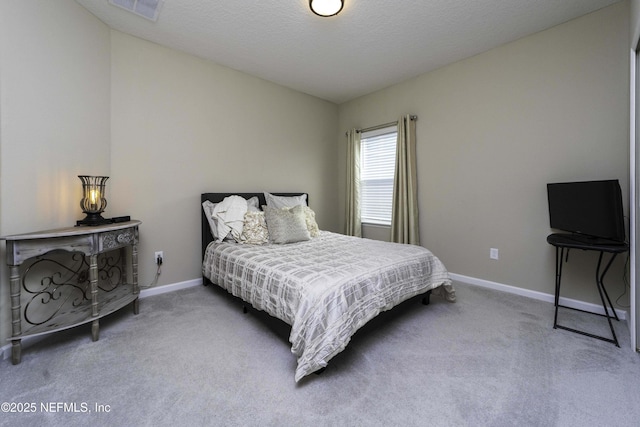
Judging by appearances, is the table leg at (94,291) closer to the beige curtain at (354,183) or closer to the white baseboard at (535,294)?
the beige curtain at (354,183)

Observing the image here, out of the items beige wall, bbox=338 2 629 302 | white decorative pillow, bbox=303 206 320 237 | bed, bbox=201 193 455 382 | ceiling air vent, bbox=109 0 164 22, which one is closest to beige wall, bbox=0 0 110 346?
ceiling air vent, bbox=109 0 164 22

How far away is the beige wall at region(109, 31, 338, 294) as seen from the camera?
261 cm

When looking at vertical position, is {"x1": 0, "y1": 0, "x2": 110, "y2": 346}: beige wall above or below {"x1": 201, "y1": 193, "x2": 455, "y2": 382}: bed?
above

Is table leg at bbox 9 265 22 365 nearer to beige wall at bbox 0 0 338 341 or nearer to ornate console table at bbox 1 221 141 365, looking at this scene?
ornate console table at bbox 1 221 141 365

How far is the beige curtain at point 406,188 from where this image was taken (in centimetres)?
351

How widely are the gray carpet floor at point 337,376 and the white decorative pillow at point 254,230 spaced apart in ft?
2.72

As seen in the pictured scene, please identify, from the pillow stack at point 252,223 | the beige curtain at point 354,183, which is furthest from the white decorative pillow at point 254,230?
the beige curtain at point 354,183

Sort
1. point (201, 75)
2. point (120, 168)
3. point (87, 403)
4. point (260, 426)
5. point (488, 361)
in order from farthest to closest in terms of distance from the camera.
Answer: point (201, 75)
point (120, 168)
point (488, 361)
point (87, 403)
point (260, 426)

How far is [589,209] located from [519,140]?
98 centimetres

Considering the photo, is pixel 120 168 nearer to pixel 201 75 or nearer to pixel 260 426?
pixel 201 75

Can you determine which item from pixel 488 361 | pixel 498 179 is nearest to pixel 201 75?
pixel 498 179

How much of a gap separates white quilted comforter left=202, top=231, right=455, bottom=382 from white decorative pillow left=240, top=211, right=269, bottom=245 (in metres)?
0.15

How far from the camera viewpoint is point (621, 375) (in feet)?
5.01

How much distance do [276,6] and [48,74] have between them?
5.96 feet
